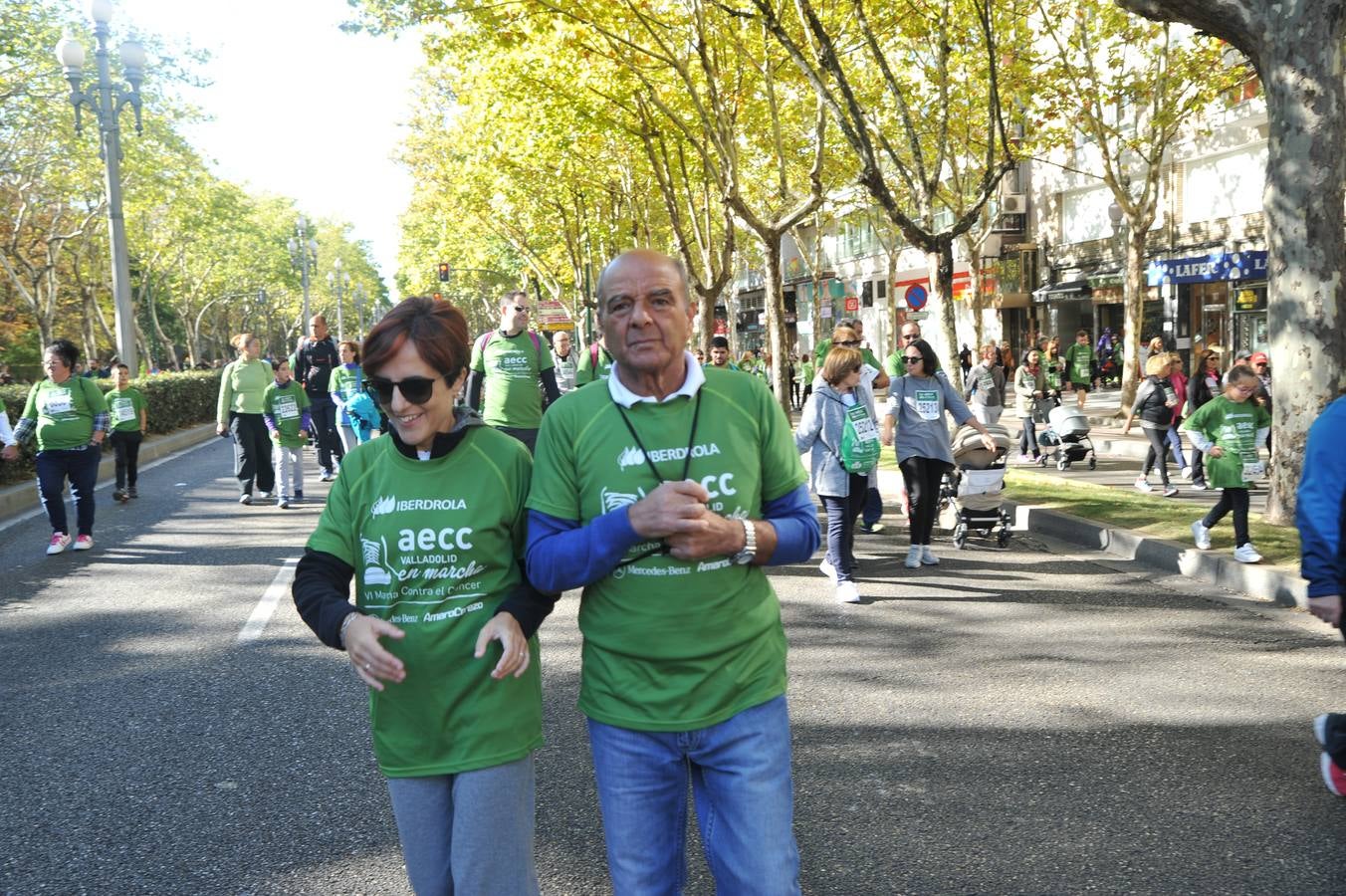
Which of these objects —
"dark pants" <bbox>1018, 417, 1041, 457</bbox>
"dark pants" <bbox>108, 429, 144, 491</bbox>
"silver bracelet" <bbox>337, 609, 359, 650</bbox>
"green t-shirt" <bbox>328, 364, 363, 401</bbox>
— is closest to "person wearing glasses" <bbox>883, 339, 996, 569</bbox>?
"silver bracelet" <bbox>337, 609, 359, 650</bbox>

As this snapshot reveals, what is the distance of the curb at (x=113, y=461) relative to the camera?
13797 millimetres

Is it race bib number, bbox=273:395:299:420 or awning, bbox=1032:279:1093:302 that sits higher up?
awning, bbox=1032:279:1093:302

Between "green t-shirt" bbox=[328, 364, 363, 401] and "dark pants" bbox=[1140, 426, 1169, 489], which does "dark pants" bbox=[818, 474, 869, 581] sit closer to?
"dark pants" bbox=[1140, 426, 1169, 489]

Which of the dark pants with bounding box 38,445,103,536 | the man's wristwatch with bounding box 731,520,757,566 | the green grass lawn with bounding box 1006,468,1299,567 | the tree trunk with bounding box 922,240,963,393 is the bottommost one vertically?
the green grass lawn with bounding box 1006,468,1299,567

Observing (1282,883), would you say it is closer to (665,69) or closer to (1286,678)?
(1286,678)

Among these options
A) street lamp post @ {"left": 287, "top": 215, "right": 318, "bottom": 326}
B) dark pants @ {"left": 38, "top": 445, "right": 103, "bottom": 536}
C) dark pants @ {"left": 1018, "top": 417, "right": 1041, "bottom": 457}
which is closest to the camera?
dark pants @ {"left": 38, "top": 445, "right": 103, "bottom": 536}

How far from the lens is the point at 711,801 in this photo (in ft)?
8.14

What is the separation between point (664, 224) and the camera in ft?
137

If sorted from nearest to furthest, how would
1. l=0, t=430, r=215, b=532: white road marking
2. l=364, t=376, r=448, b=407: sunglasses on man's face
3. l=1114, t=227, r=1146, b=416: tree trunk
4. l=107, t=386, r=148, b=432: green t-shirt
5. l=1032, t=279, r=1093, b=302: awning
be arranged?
1. l=364, t=376, r=448, b=407: sunglasses on man's face
2. l=0, t=430, r=215, b=532: white road marking
3. l=107, t=386, r=148, b=432: green t-shirt
4. l=1114, t=227, r=1146, b=416: tree trunk
5. l=1032, t=279, r=1093, b=302: awning

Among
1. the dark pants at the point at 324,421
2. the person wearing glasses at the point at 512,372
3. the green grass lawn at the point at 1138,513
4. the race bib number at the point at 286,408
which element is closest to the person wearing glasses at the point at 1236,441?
the green grass lawn at the point at 1138,513

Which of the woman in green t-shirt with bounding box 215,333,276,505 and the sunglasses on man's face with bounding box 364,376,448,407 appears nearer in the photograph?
the sunglasses on man's face with bounding box 364,376,448,407

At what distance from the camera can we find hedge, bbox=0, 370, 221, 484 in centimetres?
1573

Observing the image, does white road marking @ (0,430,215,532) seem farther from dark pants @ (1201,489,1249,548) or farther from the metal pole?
dark pants @ (1201,489,1249,548)

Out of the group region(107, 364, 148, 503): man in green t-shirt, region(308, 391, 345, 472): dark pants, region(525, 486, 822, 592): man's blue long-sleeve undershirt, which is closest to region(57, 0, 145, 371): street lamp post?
region(107, 364, 148, 503): man in green t-shirt
